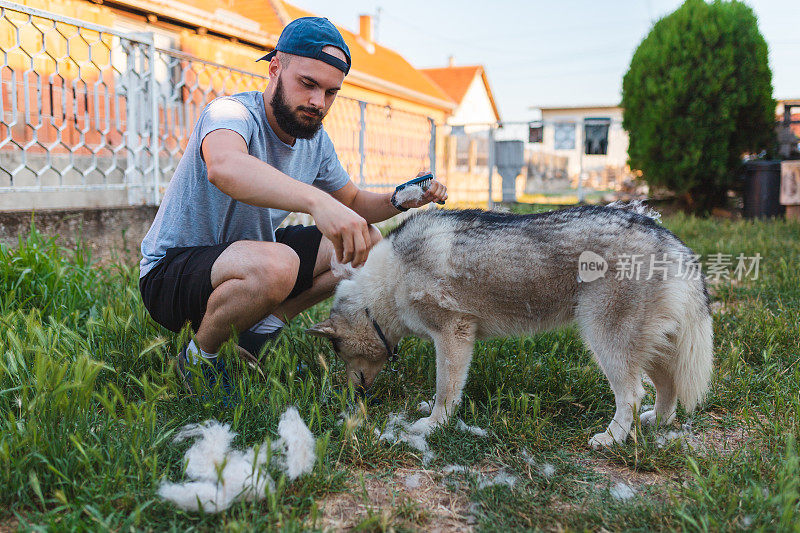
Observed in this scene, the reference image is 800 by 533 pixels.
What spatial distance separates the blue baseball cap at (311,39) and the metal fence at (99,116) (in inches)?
108

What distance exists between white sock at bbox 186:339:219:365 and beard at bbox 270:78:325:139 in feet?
3.59

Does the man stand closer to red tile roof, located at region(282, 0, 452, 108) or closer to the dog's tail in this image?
the dog's tail

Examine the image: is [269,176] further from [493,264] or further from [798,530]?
[798,530]

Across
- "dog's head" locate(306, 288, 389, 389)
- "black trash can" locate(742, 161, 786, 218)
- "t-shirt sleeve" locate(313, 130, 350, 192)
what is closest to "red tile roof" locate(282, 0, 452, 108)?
"black trash can" locate(742, 161, 786, 218)

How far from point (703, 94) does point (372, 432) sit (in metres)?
8.43

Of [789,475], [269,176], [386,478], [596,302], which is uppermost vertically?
[269,176]

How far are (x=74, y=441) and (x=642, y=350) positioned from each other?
6.65ft

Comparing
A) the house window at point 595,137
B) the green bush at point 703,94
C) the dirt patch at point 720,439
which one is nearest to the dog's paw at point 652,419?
the dirt patch at point 720,439

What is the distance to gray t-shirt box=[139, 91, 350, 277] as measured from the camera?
2564 mm

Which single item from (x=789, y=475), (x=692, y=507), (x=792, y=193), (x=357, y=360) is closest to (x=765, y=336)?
(x=789, y=475)

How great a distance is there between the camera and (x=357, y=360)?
2.71 meters

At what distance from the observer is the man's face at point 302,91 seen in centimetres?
Answer: 249

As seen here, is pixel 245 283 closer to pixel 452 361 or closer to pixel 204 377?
pixel 204 377

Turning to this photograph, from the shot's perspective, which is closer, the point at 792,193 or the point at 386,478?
the point at 386,478
